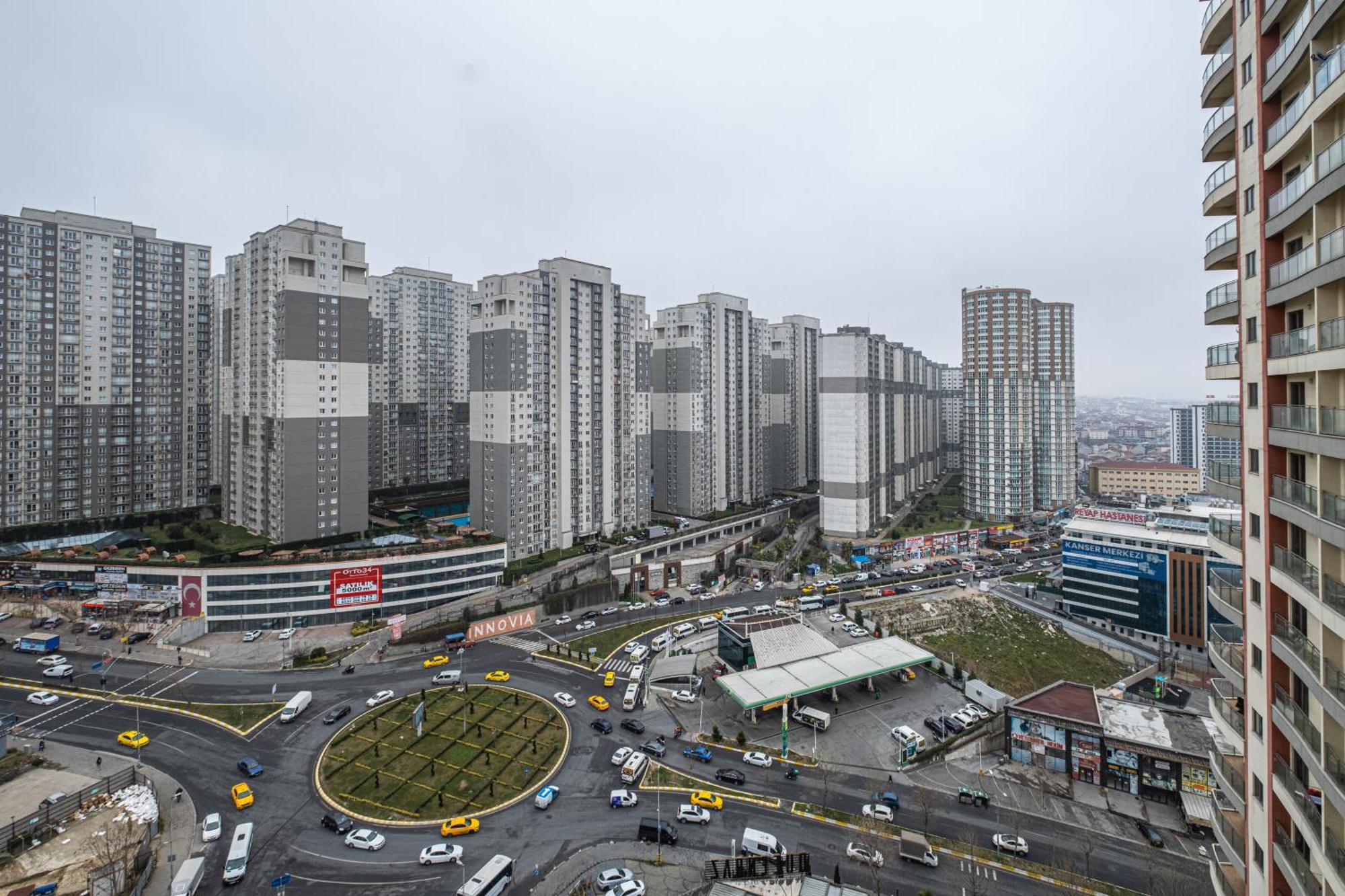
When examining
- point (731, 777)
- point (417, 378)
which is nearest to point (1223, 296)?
point (731, 777)

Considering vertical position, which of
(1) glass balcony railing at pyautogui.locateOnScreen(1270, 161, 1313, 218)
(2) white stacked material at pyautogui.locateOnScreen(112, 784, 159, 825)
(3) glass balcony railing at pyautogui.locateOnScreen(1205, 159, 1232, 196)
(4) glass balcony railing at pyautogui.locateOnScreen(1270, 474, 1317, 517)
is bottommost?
(2) white stacked material at pyautogui.locateOnScreen(112, 784, 159, 825)

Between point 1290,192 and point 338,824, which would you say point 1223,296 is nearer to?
point 1290,192

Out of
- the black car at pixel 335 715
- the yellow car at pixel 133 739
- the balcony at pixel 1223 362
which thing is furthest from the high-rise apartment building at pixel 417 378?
the balcony at pixel 1223 362

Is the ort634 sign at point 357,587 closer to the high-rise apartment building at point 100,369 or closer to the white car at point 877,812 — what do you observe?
the high-rise apartment building at point 100,369

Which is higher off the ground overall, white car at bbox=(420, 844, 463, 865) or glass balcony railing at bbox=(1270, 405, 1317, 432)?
glass balcony railing at bbox=(1270, 405, 1317, 432)

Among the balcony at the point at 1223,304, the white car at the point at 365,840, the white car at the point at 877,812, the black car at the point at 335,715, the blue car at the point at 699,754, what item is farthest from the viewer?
the black car at the point at 335,715

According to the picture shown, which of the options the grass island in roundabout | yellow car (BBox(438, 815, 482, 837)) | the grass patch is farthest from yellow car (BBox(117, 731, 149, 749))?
the grass patch

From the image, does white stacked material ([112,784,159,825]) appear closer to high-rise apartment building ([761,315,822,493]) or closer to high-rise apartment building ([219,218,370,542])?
high-rise apartment building ([219,218,370,542])
